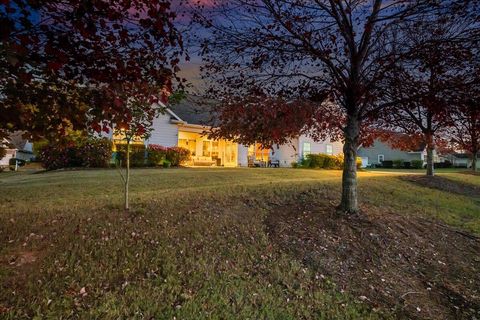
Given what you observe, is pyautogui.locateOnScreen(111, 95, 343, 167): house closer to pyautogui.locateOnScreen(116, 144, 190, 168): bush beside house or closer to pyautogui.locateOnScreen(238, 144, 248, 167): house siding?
pyautogui.locateOnScreen(238, 144, 248, 167): house siding

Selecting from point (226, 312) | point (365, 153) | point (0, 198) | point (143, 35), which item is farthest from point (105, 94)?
point (365, 153)

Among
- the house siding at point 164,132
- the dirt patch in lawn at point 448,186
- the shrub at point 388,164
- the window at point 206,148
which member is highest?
the house siding at point 164,132

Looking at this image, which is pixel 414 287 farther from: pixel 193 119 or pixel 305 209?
pixel 193 119

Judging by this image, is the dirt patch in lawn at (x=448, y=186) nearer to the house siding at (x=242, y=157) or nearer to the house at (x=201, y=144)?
the house at (x=201, y=144)

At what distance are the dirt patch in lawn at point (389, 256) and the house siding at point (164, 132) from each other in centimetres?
1612

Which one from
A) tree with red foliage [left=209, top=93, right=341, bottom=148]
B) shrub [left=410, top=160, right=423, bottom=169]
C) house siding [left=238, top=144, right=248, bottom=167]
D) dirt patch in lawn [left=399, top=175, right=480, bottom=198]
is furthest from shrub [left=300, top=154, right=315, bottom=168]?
shrub [left=410, top=160, right=423, bottom=169]

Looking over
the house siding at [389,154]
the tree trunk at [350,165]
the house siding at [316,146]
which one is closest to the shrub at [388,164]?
the house siding at [389,154]

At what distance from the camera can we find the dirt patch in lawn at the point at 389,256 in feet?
15.9

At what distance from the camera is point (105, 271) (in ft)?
14.6

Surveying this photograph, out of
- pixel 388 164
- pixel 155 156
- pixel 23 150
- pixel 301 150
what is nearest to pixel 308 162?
pixel 301 150

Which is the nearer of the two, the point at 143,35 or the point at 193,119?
the point at 143,35

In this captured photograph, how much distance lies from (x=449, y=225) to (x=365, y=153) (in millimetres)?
57716

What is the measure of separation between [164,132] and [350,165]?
1725 cm

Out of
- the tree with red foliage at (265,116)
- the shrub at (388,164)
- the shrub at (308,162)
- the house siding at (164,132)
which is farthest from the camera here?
the shrub at (388,164)
